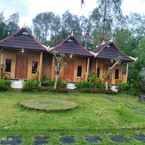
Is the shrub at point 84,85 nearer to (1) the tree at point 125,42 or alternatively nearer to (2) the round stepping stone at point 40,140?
(2) the round stepping stone at point 40,140

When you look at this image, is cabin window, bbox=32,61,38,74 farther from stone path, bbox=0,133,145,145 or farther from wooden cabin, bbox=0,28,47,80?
stone path, bbox=0,133,145,145

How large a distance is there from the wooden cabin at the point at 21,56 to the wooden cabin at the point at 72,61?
1.05 m

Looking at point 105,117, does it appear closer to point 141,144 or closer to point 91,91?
point 141,144

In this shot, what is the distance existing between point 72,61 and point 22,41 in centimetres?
470

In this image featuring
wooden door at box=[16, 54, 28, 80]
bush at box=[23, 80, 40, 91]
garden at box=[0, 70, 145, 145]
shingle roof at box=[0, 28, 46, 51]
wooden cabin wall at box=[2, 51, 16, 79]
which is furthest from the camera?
wooden door at box=[16, 54, 28, 80]

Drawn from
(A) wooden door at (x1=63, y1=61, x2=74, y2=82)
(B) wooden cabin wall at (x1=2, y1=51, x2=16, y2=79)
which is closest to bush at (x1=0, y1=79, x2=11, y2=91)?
(B) wooden cabin wall at (x1=2, y1=51, x2=16, y2=79)

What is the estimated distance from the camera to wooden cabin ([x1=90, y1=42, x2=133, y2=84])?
71.8 ft

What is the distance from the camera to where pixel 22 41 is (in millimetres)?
20031

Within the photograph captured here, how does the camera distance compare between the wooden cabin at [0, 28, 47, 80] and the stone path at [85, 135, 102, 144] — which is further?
the wooden cabin at [0, 28, 47, 80]

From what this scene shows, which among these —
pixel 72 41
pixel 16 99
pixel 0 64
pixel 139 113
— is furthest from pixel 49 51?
pixel 139 113

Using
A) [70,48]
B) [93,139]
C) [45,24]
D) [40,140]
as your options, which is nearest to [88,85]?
[70,48]

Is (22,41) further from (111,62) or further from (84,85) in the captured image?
(111,62)

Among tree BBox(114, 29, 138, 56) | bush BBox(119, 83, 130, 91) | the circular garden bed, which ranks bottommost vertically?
the circular garden bed

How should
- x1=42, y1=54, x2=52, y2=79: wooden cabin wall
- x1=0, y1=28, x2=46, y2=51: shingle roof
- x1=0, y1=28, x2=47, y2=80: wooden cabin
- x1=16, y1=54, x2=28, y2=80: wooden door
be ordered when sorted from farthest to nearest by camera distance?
x1=42, y1=54, x2=52, y2=79: wooden cabin wall → x1=16, y1=54, x2=28, y2=80: wooden door → x1=0, y1=28, x2=47, y2=80: wooden cabin → x1=0, y1=28, x2=46, y2=51: shingle roof
